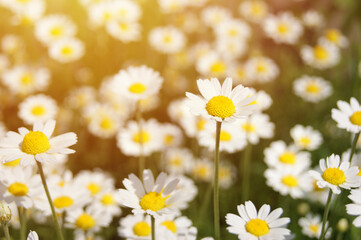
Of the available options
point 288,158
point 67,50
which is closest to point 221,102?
point 288,158

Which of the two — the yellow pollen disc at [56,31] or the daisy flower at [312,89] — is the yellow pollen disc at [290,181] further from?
the yellow pollen disc at [56,31]

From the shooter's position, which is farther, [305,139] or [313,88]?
[313,88]

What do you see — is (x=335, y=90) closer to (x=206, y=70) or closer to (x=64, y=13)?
(x=206, y=70)

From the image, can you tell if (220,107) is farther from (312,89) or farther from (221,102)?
(312,89)

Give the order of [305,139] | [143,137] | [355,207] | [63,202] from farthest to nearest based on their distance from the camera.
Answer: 1. [143,137]
2. [305,139]
3. [63,202]
4. [355,207]

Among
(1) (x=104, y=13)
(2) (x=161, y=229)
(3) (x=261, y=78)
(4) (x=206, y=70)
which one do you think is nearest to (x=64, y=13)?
(1) (x=104, y=13)

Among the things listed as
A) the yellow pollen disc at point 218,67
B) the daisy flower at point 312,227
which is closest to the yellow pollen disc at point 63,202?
the daisy flower at point 312,227

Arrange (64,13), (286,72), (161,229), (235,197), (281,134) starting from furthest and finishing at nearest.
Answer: (64,13)
(286,72)
(281,134)
(235,197)
(161,229)
